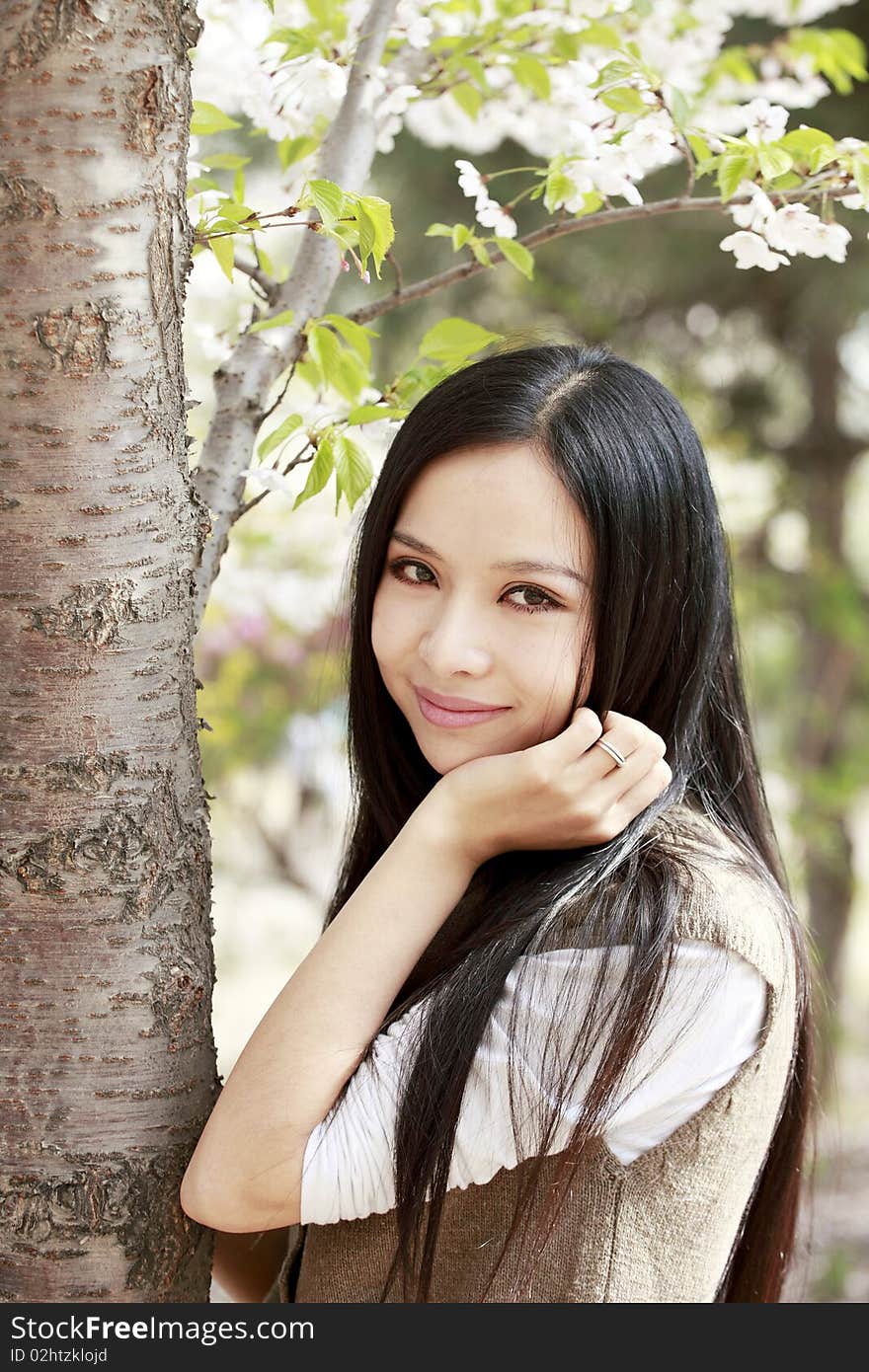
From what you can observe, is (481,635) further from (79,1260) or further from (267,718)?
(267,718)

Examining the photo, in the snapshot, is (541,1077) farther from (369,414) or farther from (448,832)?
(369,414)

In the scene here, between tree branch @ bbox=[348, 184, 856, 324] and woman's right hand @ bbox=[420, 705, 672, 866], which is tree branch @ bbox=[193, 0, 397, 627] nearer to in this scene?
tree branch @ bbox=[348, 184, 856, 324]

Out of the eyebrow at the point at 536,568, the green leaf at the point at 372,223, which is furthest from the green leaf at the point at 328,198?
the eyebrow at the point at 536,568

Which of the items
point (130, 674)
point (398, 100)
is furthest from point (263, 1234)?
point (398, 100)

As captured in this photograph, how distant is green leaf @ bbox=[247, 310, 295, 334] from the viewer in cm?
120

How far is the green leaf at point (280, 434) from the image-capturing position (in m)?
1.18

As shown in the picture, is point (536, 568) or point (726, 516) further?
point (726, 516)

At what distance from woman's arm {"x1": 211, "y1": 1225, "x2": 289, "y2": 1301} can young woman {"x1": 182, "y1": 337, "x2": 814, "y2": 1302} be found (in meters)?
0.01

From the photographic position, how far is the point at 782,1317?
3.76 feet

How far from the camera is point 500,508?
3.62ft

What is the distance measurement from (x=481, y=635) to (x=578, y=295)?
318 cm

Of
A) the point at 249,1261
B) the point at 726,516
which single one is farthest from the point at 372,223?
the point at 726,516

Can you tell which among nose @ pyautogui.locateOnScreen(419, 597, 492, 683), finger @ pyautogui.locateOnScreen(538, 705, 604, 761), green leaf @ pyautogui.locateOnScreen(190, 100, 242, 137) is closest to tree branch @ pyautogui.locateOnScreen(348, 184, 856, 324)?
green leaf @ pyautogui.locateOnScreen(190, 100, 242, 137)

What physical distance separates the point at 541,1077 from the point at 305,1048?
18 cm
